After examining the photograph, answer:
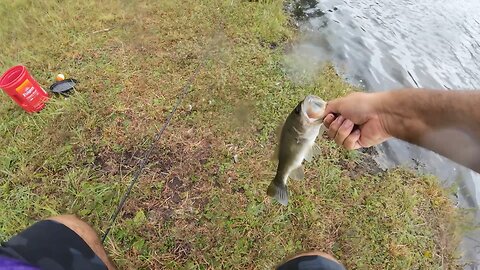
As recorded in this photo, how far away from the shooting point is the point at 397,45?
236 inches

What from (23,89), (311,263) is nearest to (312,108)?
(311,263)

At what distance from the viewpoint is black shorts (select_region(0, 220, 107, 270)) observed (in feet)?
5.46

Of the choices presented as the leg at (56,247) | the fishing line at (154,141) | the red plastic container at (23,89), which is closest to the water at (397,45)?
the fishing line at (154,141)

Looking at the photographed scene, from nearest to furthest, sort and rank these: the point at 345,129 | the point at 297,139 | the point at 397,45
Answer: the point at 345,129, the point at 297,139, the point at 397,45

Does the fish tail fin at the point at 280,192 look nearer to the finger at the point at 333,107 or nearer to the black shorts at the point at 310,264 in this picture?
the black shorts at the point at 310,264

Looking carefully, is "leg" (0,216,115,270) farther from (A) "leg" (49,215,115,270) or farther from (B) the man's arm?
(B) the man's arm

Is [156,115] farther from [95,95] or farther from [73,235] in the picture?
[73,235]

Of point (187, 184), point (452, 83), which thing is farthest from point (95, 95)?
point (452, 83)

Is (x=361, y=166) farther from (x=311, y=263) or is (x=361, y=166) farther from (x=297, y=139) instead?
(x=311, y=263)

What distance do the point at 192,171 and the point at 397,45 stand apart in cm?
449

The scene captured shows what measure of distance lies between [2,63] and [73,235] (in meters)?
3.40

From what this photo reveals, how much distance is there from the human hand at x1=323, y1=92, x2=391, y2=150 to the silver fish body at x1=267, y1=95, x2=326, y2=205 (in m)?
0.08

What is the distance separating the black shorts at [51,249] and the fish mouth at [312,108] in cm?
138

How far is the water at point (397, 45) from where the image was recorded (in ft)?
16.4
